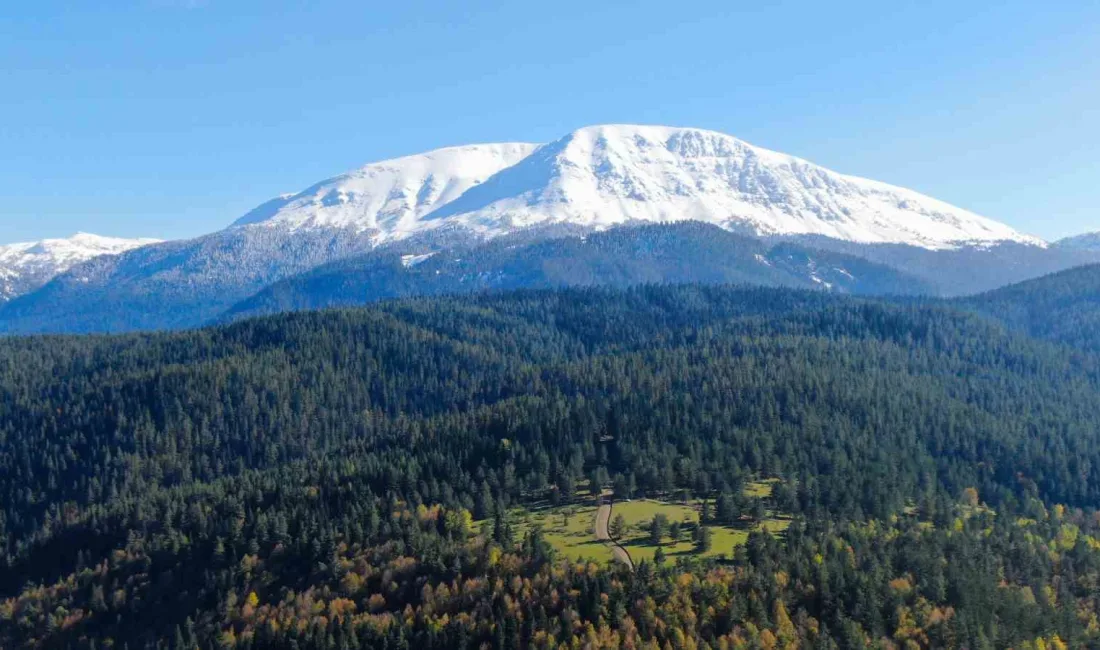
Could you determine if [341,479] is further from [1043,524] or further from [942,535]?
[1043,524]

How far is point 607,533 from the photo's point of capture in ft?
529

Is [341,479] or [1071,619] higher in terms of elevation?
[341,479]

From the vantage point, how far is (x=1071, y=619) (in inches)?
5384

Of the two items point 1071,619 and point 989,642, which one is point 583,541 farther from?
point 1071,619

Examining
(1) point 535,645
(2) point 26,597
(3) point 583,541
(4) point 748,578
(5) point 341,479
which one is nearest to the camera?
(1) point 535,645

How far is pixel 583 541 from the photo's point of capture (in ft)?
516

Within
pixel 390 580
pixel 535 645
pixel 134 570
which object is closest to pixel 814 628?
pixel 535 645

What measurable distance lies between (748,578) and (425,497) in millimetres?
65386

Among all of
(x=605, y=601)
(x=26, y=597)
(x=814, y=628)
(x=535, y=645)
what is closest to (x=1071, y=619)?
(x=814, y=628)

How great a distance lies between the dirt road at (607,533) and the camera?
486 ft

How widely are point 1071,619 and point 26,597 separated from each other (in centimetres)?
16539

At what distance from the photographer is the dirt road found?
14825cm

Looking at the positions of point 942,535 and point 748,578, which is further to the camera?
point 942,535

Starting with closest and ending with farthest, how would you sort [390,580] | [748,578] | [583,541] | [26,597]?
[748,578]
[390,580]
[583,541]
[26,597]
